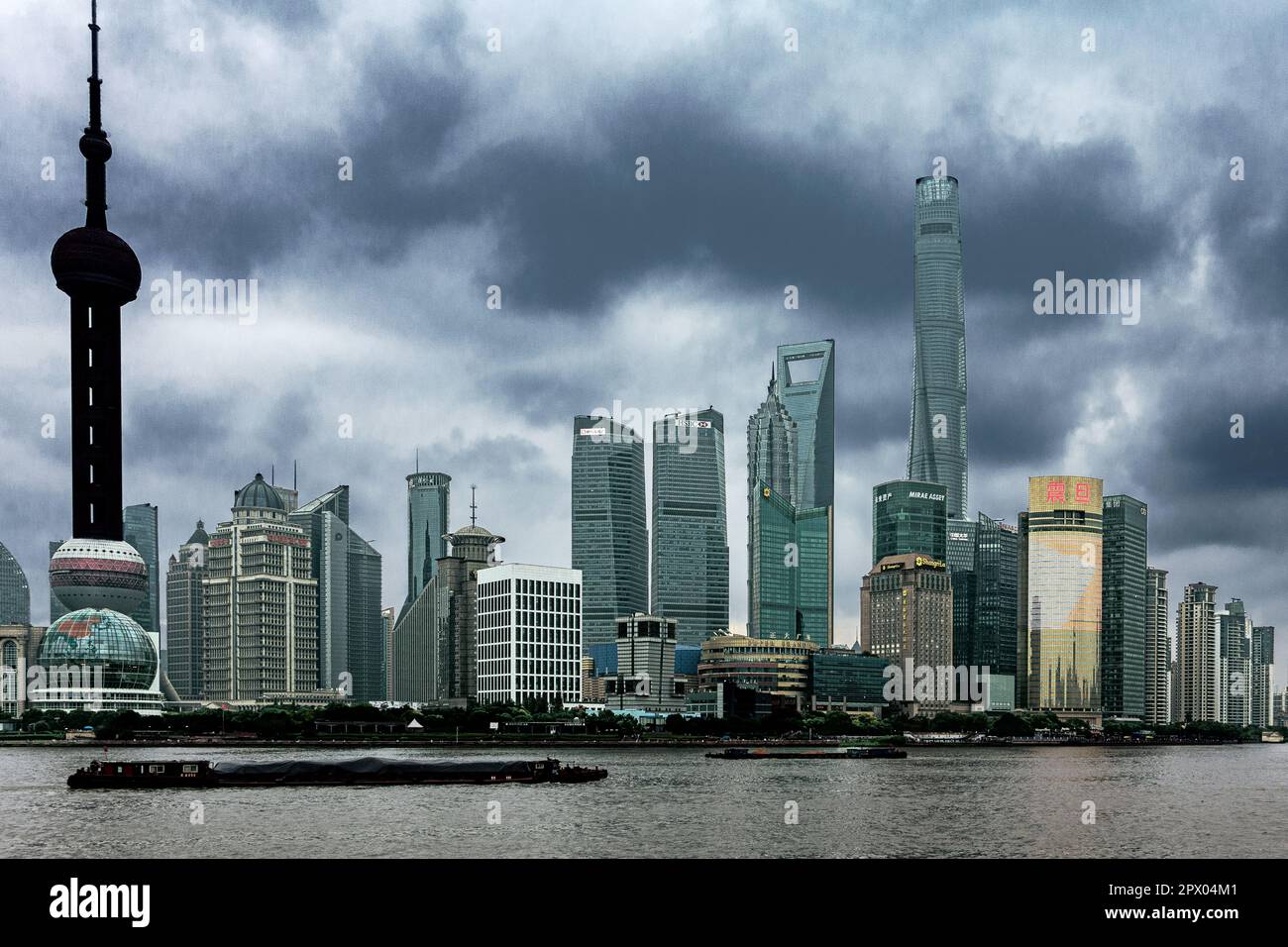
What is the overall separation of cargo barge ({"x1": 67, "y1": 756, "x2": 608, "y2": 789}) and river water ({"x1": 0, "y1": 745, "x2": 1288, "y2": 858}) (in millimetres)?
3691

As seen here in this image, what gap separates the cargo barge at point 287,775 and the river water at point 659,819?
12.1 feet

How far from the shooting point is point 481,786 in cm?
13375

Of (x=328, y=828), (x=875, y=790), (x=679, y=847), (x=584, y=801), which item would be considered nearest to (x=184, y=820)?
(x=328, y=828)

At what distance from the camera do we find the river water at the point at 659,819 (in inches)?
3164

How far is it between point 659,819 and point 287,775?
5164 cm

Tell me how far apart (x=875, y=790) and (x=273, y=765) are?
6277 cm

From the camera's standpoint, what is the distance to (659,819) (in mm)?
97250

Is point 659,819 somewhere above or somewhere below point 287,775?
above

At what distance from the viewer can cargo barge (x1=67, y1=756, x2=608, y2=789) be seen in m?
131
